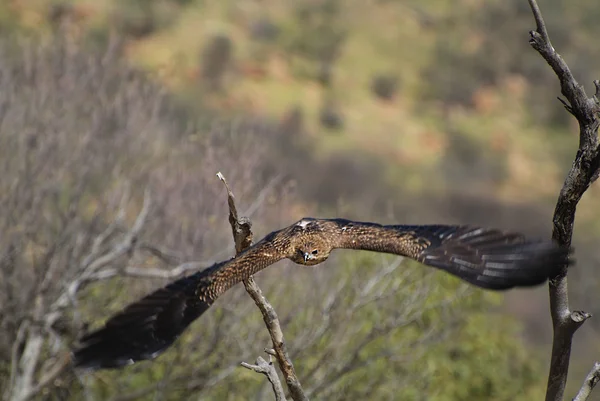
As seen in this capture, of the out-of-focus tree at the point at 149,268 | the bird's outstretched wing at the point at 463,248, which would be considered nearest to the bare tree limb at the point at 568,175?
the bird's outstretched wing at the point at 463,248

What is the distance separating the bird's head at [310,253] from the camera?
4512 millimetres

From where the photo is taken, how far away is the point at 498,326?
45.7ft

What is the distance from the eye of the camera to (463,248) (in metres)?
4.51

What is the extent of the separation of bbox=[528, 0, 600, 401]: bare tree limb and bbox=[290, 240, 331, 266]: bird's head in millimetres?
1230

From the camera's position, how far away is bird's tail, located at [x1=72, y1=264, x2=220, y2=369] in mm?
4648

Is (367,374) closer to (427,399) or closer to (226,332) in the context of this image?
(427,399)

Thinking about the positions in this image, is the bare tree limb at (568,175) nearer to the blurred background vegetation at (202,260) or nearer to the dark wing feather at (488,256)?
the dark wing feather at (488,256)

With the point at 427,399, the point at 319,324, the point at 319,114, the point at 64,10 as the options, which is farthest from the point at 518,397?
the point at 64,10

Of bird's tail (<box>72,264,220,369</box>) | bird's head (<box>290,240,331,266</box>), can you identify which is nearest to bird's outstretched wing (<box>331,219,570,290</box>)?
bird's head (<box>290,240,331,266</box>)

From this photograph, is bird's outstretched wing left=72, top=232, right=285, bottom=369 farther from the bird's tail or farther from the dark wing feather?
the dark wing feather

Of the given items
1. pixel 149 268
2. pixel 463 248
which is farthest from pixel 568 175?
pixel 149 268

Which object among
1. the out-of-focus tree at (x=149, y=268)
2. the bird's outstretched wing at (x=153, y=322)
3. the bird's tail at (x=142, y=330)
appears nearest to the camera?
the bird's outstretched wing at (x=153, y=322)

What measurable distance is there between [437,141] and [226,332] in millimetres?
26120

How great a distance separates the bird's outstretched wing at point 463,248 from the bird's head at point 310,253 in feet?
0.39
